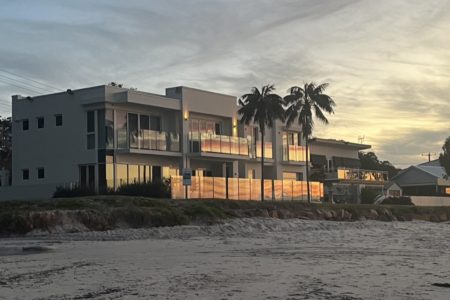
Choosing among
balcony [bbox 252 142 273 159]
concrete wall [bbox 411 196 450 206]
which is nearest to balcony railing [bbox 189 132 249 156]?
balcony [bbox 252 142 273 159]

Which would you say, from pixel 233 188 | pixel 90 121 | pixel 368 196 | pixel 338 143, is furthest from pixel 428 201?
pixel 90 121

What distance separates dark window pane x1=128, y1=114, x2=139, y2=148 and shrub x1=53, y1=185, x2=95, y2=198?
4.33 m

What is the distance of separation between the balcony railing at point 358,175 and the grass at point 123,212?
1151 inches

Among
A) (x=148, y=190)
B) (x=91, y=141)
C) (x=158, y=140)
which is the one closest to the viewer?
(x=148, y=190)

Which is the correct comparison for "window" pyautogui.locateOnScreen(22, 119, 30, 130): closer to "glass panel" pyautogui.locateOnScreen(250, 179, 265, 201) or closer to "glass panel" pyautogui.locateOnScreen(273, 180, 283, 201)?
"glass panel" pyautogui.locateOnScreen(250, 179, 265, 201)

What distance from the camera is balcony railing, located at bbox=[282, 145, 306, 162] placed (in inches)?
2026

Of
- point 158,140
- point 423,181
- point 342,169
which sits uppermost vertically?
point 158,140

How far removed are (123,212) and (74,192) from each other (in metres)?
9.56

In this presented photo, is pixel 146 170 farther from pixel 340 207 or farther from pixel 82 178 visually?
pixel 340 207

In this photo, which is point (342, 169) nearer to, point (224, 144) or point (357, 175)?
point (357, 175)

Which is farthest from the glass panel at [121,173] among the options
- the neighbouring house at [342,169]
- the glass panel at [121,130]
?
the neighbouring house at [342,169]

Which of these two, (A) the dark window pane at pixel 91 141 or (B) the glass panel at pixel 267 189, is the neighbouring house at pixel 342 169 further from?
(A) the dark window pane at pixel 91 141

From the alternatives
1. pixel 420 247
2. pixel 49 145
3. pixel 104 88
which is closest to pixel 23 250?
pixel 420 247

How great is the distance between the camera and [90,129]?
1549 inches
